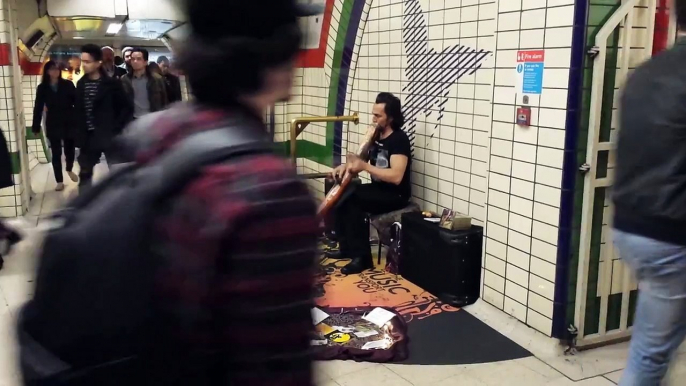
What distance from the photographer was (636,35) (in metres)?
2.68

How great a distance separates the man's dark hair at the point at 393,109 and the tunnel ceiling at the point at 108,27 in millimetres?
5172

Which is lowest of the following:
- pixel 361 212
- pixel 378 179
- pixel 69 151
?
pixel 361 212

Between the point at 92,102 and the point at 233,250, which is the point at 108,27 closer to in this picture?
the point at 92,102

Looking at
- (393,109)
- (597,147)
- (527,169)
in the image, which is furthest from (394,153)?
(597,147)

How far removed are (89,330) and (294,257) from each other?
25cm

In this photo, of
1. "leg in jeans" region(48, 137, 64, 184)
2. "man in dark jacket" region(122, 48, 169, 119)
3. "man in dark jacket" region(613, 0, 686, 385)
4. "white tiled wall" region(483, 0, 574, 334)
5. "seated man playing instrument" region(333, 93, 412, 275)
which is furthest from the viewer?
"leg in jeans" region(48, 137, 64, 184)

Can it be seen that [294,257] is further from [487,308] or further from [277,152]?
[487,308]

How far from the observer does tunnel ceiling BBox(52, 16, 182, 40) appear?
9.06 meters

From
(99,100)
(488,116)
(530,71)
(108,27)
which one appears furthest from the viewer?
(108,27)

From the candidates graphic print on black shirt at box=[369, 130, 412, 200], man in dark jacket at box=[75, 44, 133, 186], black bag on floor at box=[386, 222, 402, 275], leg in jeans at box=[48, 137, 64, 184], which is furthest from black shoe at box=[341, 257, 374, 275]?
leg in jeans at box=[48, 137, 64, 184]

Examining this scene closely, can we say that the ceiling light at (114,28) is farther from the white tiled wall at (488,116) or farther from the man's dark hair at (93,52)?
the white tiled wall at (488,116)

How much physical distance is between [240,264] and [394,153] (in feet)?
10.5

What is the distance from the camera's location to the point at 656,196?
63.7 inches

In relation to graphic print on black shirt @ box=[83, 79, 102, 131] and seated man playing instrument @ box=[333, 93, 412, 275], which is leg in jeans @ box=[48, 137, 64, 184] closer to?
graphic print on black shirt @ box=[83, 79, 102, 131]
